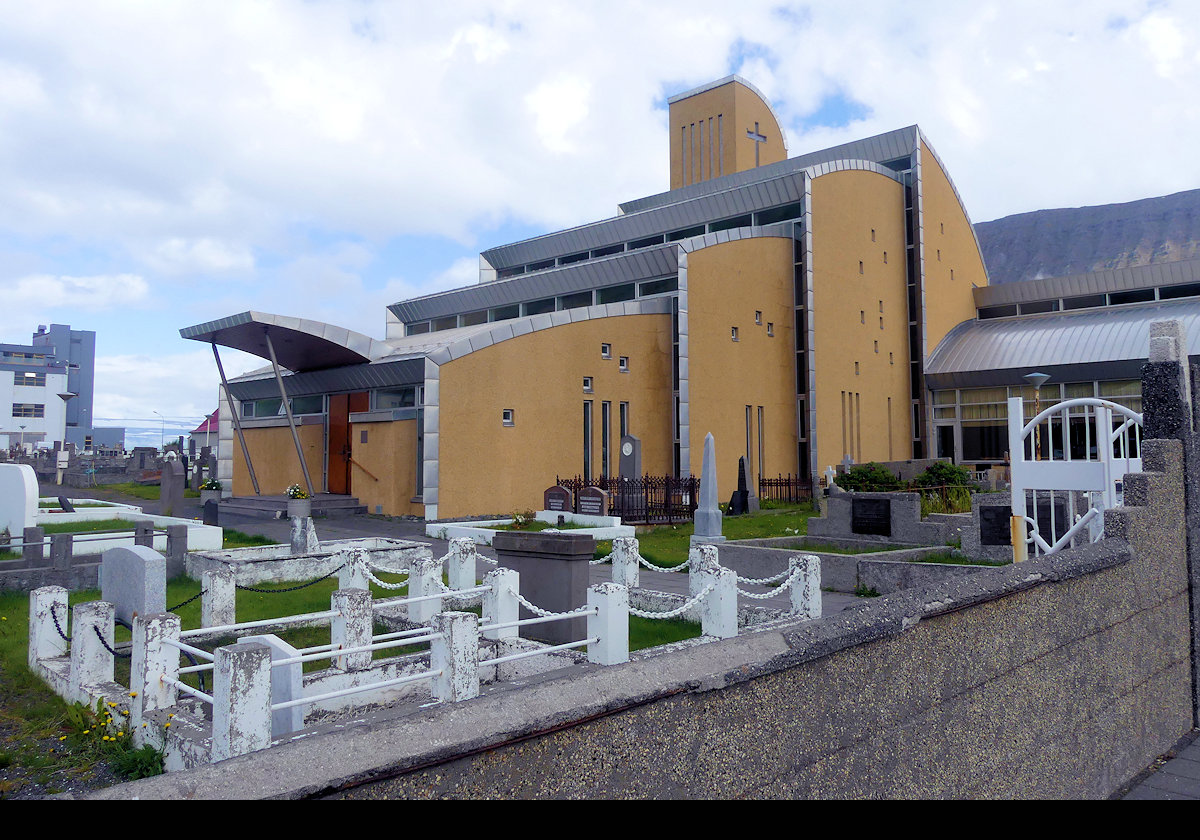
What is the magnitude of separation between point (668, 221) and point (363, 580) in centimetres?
3086

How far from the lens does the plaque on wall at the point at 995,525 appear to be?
11859mm

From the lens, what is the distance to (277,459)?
2950cm

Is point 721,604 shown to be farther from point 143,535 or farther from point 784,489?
point 784,489

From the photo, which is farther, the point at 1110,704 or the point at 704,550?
the point at 704,550

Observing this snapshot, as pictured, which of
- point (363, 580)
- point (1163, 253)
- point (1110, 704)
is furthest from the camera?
point (1163, 253)

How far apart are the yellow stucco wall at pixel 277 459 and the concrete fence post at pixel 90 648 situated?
21668 millimetres

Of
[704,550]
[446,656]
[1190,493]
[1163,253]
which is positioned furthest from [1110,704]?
[1163,253]

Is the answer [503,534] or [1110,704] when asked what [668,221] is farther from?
[1110,704]

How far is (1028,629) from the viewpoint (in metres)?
5.13

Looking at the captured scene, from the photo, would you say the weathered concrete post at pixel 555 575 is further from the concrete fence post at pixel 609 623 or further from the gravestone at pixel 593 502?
the gravestone at pixel 593 502

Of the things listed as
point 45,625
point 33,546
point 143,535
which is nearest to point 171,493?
point 143,535

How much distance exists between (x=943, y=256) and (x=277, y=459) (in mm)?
33831

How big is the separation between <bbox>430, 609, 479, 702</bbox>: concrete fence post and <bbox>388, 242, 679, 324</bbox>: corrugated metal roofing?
2439cm
